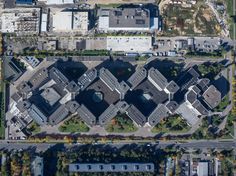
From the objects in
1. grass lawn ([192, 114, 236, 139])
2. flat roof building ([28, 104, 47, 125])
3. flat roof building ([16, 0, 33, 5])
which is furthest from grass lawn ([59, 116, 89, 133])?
flat roof building ([16, 0, 33, 5])

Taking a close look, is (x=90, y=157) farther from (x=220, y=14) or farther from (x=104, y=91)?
(x=220, y=14)

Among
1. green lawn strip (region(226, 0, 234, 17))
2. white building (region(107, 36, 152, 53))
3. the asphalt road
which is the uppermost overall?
green lawn strip (region(226, 0, 234, 17))

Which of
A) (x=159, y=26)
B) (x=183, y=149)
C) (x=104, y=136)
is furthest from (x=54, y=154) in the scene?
(x=159, y=26)

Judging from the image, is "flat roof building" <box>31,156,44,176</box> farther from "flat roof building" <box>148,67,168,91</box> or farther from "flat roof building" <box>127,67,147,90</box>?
"flat roof building" <box>148,67,168,91</box>

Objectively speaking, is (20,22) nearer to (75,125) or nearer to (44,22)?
(44,22)

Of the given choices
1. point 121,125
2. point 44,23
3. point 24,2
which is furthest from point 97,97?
point 24,2
